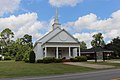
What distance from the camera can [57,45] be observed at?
52.2m

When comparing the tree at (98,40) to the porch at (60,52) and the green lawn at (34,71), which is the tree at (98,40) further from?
the green lawn at (34,71)

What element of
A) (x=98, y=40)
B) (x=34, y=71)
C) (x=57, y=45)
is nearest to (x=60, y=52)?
(x=57, y=45)

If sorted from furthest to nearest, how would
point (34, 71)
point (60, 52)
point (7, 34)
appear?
point (7, 34) → point (60, 52) → point (34, 71)

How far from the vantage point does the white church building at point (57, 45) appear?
52.4m

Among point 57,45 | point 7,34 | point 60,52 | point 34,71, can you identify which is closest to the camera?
point 34,71

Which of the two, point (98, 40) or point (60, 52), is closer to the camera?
point (60, 52)

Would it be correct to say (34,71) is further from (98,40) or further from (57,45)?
(98,40)

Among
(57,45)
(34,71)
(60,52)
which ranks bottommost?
(34,71)

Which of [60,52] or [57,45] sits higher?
[57,45]

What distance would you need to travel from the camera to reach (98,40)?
364 feet

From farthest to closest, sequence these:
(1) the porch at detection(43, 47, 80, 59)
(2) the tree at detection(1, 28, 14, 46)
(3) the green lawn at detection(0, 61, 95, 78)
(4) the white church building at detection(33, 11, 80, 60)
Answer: (2) the tree at detection(1, 28, 14, 46)
(1) the porch at detection(43, 47, 80, 59)
(4) the white church building at detection(33, 11, 80, 60)
(3) the green lawn at detection(0, 61, 95, 78)

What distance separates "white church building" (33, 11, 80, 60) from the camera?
5241cm

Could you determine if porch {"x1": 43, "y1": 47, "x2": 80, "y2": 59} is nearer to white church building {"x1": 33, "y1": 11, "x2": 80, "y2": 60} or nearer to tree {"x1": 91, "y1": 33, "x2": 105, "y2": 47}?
white church building {"x1": 33, "y1": 11, "x2": 80, "y2": 60}

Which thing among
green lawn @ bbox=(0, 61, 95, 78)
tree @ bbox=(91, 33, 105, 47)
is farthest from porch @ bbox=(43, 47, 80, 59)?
tree @ bbox=(91, 33, 105, 47)
